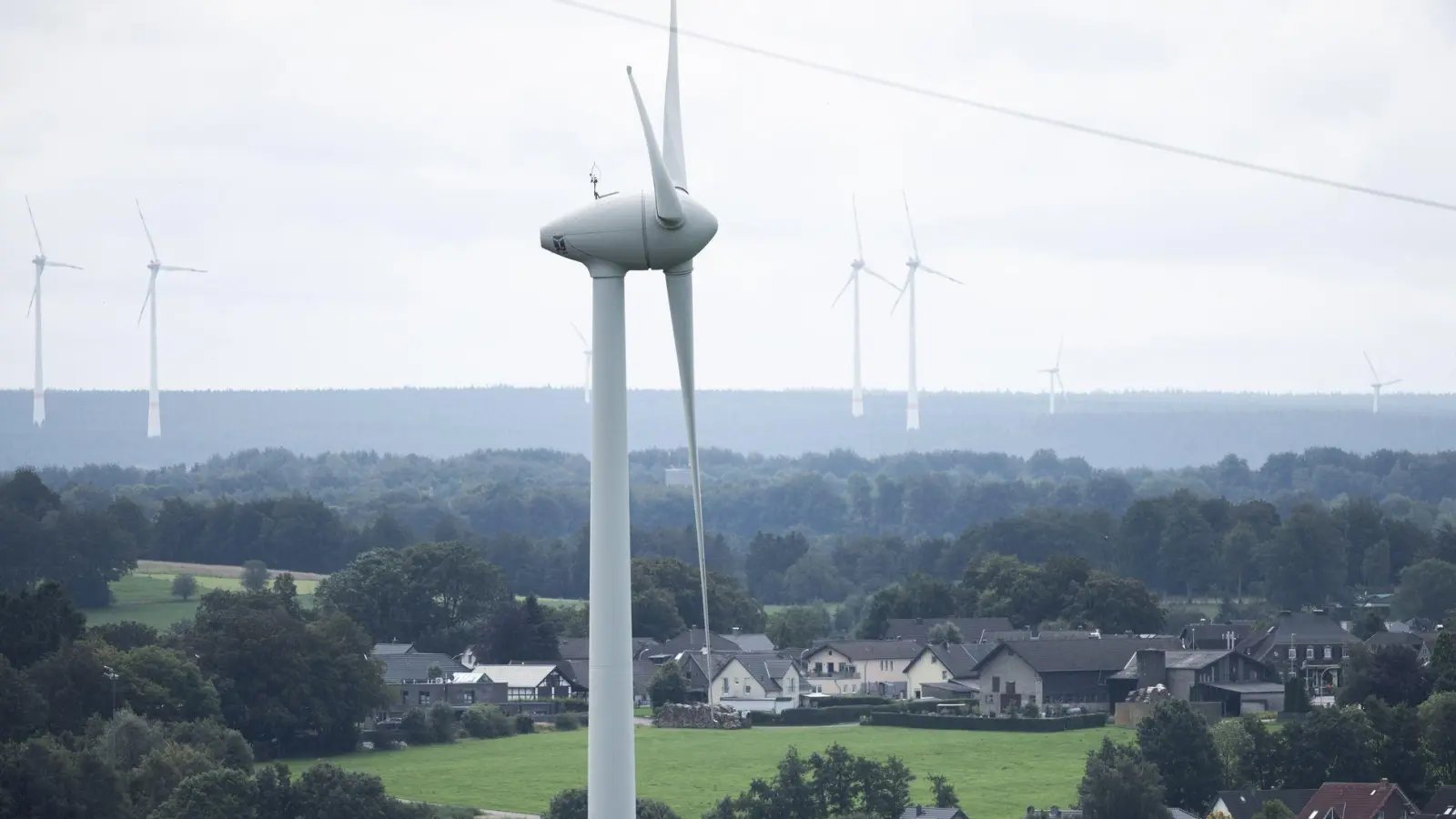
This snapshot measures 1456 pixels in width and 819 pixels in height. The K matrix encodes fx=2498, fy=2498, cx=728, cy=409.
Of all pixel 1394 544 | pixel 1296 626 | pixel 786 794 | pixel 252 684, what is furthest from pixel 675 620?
pixel 786 794

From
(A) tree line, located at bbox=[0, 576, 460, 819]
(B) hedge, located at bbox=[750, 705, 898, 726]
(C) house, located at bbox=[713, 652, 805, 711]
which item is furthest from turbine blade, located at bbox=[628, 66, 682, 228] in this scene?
(C) house, located at bbox=[713, 652, 805, 711]

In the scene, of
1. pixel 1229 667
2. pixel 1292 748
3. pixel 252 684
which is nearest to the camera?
pixel 1292 748

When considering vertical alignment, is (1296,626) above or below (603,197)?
below

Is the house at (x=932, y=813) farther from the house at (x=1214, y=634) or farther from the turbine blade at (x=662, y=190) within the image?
the house at (x=1214, y=634)

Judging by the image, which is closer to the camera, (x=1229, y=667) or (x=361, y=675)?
(x=361, y=675)

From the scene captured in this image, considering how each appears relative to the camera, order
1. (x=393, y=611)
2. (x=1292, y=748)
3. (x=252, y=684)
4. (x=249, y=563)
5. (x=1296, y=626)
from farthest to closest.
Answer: (x=249, y=563), (x=393, y=611), (x=1296, y=626), (x=252, y=684), (x=1292, y=748)

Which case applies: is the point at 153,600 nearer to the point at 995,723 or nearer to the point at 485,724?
the point at 485,724

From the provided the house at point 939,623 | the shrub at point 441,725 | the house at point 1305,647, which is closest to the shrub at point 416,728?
the shrub at point 441,725

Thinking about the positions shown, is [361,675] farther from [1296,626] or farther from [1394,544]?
[1394,544]
